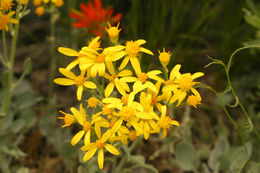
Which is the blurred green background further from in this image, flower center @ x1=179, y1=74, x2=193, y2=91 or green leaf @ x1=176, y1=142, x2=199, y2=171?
flower center @ x1=179, y1=74, x2=193, y2=91

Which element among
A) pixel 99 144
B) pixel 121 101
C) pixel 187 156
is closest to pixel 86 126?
pixel 99 144

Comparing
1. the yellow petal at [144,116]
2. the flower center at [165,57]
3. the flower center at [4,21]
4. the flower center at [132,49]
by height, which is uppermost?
the flower center at [4,21]

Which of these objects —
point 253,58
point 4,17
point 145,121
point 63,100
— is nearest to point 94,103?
point 145,121

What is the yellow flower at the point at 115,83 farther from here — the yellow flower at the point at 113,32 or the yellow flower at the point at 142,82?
the yellow flower at the point at 113,32

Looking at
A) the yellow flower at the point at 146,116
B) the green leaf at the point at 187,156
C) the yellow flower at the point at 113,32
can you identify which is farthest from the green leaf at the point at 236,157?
the yellow flower at the point at 113,32

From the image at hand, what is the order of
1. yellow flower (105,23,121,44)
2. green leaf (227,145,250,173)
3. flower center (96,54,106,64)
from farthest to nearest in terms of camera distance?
green leaf (227,145,250,173) < yellow flower (105,23,121,44) < flower center (96,54,106,64)

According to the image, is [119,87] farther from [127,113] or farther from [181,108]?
[181,108]

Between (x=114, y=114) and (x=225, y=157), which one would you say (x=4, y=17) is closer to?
(x=114, y=114)

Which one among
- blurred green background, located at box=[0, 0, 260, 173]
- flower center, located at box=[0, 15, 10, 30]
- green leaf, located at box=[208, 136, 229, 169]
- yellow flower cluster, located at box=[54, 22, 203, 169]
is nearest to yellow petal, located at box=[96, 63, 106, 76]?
yellow flower cluster, located at box=[54, 22, 203, 169]
